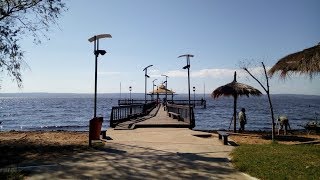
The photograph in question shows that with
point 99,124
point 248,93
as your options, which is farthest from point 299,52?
point 248,93

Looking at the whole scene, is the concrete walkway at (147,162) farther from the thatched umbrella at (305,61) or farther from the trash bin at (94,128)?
the thatched umbrella at (305,61)

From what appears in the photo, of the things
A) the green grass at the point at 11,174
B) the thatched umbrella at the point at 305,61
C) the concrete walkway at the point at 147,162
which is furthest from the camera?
the thatched umbrella at the point at 305,61

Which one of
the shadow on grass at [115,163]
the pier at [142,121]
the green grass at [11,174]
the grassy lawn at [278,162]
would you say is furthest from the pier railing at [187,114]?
the green grass at [11,174]

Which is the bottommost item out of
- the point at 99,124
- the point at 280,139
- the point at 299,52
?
the point at 280,139

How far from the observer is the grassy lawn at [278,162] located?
27.4ft

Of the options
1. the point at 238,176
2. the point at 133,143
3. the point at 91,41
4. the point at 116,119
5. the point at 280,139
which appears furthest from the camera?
the point at 116,119

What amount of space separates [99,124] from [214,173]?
20.9 ft

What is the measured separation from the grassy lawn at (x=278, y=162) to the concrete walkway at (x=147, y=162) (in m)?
0.40

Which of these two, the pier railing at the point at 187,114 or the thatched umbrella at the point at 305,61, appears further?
the pier railing at the point at 187,114

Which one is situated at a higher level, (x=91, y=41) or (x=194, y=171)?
(x=91, y=41)

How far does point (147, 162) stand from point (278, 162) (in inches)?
144

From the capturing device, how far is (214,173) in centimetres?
853

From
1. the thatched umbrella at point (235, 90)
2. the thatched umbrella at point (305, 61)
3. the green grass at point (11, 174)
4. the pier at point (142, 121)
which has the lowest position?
the green grass at point (11, 174)

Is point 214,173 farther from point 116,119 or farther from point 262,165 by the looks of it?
point 116,119
